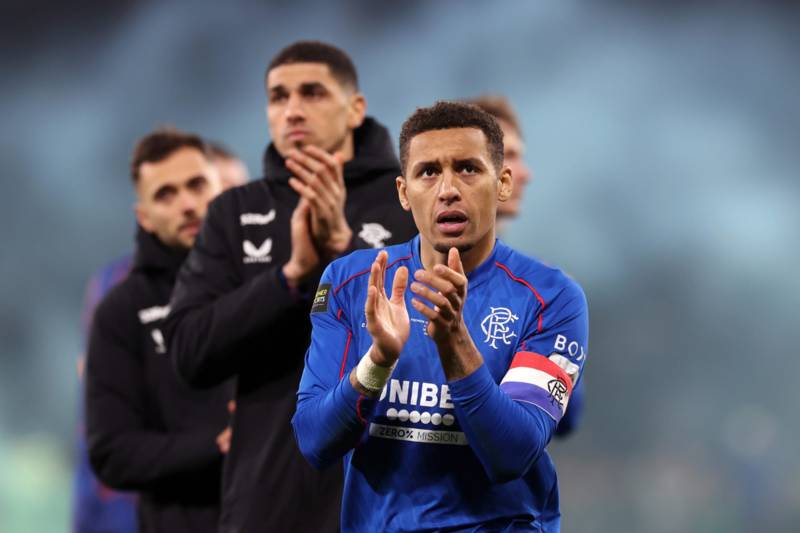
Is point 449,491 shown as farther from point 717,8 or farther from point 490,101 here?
point 717,8

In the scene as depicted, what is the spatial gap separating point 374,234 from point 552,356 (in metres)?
1.16

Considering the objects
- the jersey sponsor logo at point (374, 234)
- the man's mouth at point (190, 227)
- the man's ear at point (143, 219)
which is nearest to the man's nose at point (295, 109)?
the jersey sponsor logo at point (374, 234)

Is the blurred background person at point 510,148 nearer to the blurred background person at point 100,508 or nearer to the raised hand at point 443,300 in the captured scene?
the blurred background person at point 100,508

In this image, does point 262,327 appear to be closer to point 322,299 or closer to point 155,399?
point 322,299

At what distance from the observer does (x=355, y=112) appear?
3.85 metres

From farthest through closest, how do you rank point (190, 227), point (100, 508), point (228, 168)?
point (228, 168) < point (100, 508) < point (190, 227)

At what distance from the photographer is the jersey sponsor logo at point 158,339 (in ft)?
14.3

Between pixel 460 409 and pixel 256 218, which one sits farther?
pixel 256 218

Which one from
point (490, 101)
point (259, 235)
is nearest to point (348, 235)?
point (259, 235)

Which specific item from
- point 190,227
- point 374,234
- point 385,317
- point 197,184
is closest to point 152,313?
point 190,227

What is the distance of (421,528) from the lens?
7.80 feet

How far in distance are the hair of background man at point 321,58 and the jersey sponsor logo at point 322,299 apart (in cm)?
133

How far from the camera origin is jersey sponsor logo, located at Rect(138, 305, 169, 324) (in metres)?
4.44

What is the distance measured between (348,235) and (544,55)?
24.0ft
